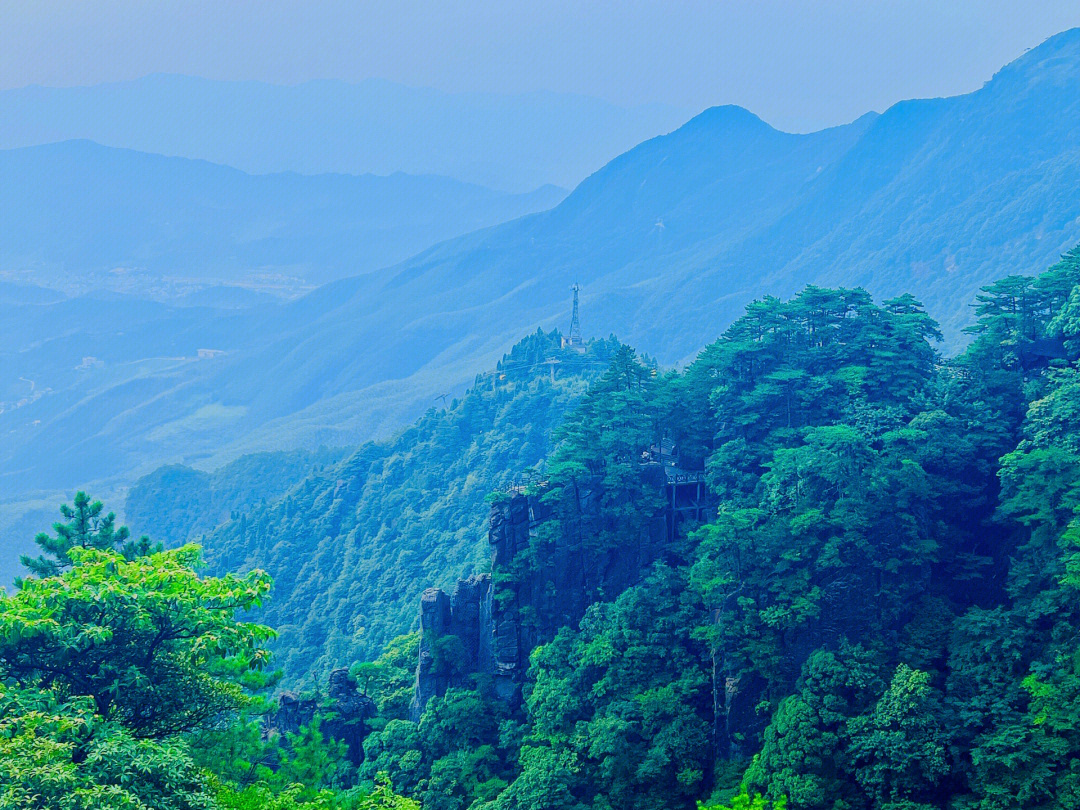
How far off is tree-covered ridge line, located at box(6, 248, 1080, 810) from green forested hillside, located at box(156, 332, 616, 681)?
22.7 meters

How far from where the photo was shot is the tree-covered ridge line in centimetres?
2727

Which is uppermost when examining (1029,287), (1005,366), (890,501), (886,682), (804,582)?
(1029,287)

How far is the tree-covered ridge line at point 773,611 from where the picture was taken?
27.3m

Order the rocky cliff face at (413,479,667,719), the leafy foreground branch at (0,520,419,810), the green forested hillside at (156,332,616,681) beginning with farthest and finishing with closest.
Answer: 1. the green forested hillside at (156,332,616,681)
2. the rocky cliff face at (413,479,667,719)
3. the leafy foreground branch at (0,520,419,810)

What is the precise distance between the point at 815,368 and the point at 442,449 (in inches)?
1895

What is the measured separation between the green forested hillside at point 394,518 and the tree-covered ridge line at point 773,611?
22.7 metres

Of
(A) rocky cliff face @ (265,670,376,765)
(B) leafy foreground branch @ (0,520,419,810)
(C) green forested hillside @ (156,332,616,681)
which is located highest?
(C) green forested hillside @ (156,332,616,681)

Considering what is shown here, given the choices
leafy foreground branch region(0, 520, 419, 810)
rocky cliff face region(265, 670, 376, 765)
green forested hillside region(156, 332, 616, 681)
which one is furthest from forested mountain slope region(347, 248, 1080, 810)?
green forested hillside region(156, 332, 616, 681)

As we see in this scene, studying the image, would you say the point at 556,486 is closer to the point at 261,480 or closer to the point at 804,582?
the point at 804,582

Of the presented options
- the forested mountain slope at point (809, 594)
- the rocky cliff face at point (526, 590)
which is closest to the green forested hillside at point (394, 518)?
the rocky cliff face at point (526, 590)

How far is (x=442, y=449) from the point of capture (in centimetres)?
8744

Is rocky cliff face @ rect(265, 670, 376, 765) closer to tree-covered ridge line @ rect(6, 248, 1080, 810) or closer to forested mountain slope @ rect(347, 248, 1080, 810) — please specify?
tree-covered ridge line @ rect(6, 248, 1080, 810)

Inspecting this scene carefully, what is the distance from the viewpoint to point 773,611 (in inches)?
1339

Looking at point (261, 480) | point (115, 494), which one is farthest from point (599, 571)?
point (115, 494)
